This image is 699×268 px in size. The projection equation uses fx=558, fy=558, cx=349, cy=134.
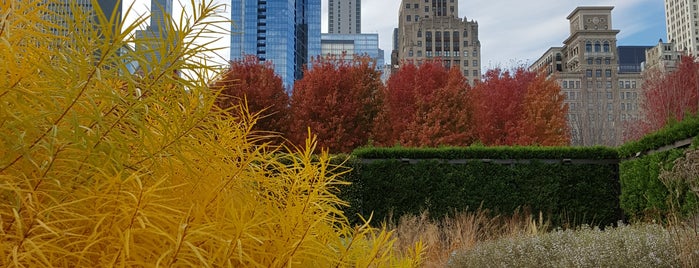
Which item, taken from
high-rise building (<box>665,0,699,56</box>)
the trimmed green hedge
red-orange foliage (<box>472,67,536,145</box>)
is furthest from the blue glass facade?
the trimmed green hedge

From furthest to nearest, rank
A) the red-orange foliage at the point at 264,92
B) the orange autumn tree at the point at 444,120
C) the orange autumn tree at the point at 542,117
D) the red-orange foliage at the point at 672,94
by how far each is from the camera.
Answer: the red-orange foliage at the point at 672,94, the orange autumn tree at the point at 542,117, the orange autumn tree at the point at 444,120, the red-orange foliage at the point at 264,92

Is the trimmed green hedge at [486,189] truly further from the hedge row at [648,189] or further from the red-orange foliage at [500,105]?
the red-orange foliage at [500,105]

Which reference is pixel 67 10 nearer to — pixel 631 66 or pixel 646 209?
pixel 646 209

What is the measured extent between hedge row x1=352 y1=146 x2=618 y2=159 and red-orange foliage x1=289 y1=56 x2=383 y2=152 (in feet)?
25.1

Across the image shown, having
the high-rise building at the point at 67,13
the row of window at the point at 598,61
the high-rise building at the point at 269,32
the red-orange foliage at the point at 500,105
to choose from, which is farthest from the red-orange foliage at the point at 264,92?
the high-rise building at the point at 269,32

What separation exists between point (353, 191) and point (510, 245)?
528 centimetres

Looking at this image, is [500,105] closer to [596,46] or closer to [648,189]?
[648,189]

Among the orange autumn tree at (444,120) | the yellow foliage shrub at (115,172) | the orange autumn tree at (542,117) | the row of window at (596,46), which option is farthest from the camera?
the row of window at (596,46)

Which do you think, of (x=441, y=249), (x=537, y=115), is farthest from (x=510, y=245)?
(x=537, y=115)

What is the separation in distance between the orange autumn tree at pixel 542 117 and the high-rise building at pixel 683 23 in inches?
4699

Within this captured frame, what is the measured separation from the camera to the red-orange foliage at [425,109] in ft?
68.0

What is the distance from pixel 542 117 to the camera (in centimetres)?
2422

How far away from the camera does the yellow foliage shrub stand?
86cm

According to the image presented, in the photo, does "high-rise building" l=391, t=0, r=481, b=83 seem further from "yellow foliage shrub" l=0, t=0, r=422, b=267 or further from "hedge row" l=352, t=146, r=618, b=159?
"yellow foliage shrub" l=0, t=0, r=422, b=267
